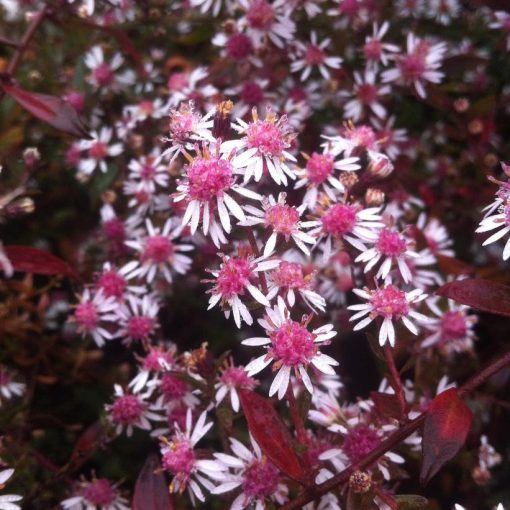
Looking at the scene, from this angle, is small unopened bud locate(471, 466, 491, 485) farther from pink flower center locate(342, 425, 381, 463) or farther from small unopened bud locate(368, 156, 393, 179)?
small unopened bud locate(368, 156, 393, 179)

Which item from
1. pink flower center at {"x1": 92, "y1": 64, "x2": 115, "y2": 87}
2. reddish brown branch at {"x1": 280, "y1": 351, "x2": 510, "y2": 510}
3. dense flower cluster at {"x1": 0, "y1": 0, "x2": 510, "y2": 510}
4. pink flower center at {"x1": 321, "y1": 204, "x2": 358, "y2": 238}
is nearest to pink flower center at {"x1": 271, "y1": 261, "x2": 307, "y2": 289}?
dense flower cluster at {"x1": 0, "y1": 0, "x2": 510, "y2": 510}

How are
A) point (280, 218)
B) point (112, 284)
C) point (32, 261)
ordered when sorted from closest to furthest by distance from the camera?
point (280, 218) → point (32, 261) → point (112, 284)

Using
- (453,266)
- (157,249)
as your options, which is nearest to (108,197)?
(157,249)

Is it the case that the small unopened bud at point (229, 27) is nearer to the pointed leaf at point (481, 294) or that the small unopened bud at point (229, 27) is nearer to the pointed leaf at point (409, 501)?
the pointed leaf at point (481, 294)

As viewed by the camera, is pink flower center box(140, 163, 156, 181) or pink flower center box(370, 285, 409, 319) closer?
pink flower center box(370, 285, 409, 319)

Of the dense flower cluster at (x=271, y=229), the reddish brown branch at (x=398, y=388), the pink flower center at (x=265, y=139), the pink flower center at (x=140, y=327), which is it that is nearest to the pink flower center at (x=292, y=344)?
the dense flower cluster at (x=271, y=229)

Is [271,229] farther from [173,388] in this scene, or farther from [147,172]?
[147,172]
